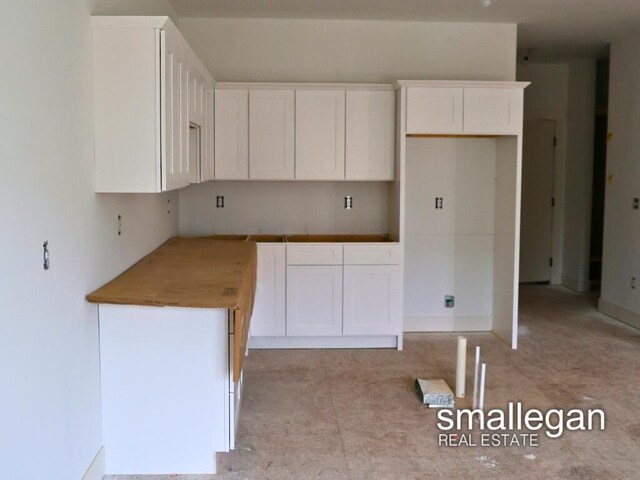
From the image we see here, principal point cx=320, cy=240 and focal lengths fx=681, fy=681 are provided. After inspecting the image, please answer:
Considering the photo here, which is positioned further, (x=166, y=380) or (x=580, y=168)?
(x=580, y=168)

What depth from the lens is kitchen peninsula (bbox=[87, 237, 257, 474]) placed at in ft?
10.3

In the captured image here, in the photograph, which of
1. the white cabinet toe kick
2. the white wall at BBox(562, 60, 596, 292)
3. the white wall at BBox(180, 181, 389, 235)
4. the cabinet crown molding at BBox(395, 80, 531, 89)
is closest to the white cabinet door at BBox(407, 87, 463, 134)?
the cabinet crown molding at BBox(395, 80, 531, 89)

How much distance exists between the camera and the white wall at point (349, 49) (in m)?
5.65

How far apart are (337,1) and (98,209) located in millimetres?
2736

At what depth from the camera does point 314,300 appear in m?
5.36

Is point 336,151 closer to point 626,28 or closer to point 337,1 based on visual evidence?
point 337,1

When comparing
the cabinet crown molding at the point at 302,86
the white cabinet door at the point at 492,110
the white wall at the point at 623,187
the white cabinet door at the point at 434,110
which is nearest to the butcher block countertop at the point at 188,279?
the cabinet crown molding at the point at 302,86

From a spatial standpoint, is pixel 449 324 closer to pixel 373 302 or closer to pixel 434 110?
pixel 373 302

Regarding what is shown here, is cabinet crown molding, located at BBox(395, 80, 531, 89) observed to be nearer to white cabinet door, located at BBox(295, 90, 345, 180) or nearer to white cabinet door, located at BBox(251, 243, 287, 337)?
white cabinet door, located at BBox(295, 90, 345, 180)

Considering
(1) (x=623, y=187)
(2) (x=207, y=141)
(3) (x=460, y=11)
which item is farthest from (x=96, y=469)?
(1) (x=623, y=187)

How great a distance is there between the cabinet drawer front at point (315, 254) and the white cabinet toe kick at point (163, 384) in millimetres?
2171

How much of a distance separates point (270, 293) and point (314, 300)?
0.35 meters

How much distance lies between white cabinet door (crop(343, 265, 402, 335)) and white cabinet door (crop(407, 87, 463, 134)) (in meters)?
1.12

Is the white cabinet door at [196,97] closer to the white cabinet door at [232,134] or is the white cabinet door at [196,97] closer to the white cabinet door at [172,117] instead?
the white cabinet door at [172,117]
